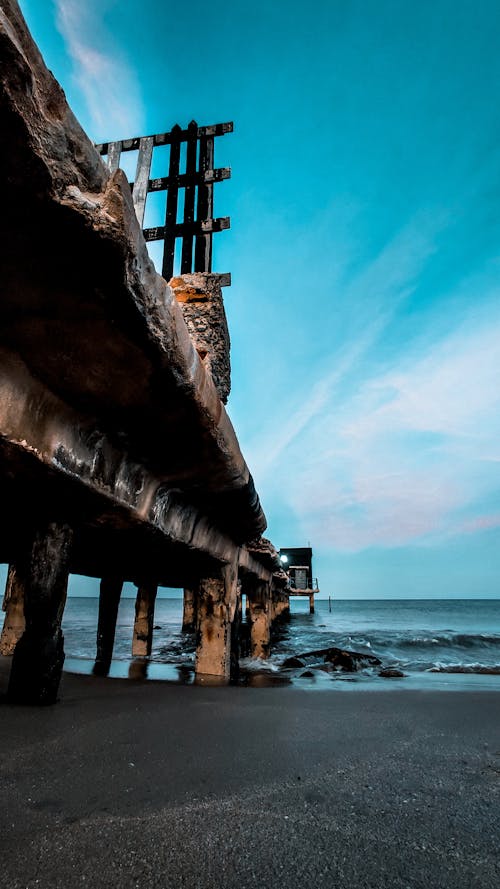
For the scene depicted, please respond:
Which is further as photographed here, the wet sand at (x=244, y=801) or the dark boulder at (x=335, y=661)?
the dark boulder at (x=335, y=661)

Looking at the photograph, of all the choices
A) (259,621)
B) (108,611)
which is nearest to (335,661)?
(259,621)

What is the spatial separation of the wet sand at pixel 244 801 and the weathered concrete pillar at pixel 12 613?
591 cm

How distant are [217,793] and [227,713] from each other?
151 centimetres

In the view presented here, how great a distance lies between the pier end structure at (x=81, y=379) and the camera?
109cm

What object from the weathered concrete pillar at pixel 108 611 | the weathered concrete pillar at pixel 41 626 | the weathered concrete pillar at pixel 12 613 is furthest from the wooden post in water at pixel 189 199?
the weathered concrete pillar at pixel 12 613

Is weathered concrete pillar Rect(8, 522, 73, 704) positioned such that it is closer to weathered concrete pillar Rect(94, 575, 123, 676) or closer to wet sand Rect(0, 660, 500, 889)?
wet sand Rect(0, 660, 500, 889)

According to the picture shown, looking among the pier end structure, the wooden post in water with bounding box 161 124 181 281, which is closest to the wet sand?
the pier end structure

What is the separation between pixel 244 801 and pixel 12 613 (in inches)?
331

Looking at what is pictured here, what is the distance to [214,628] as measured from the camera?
17.1 ft

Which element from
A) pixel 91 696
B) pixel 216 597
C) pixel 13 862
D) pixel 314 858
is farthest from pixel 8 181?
pixel 216 597

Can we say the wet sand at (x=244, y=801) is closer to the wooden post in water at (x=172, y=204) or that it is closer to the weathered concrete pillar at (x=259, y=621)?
the wooden post in water at (x=172, y=204)

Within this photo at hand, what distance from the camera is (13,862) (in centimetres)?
108

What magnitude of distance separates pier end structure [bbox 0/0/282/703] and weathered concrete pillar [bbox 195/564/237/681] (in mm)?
1329

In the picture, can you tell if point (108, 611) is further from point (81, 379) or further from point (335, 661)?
point (81, 379)
